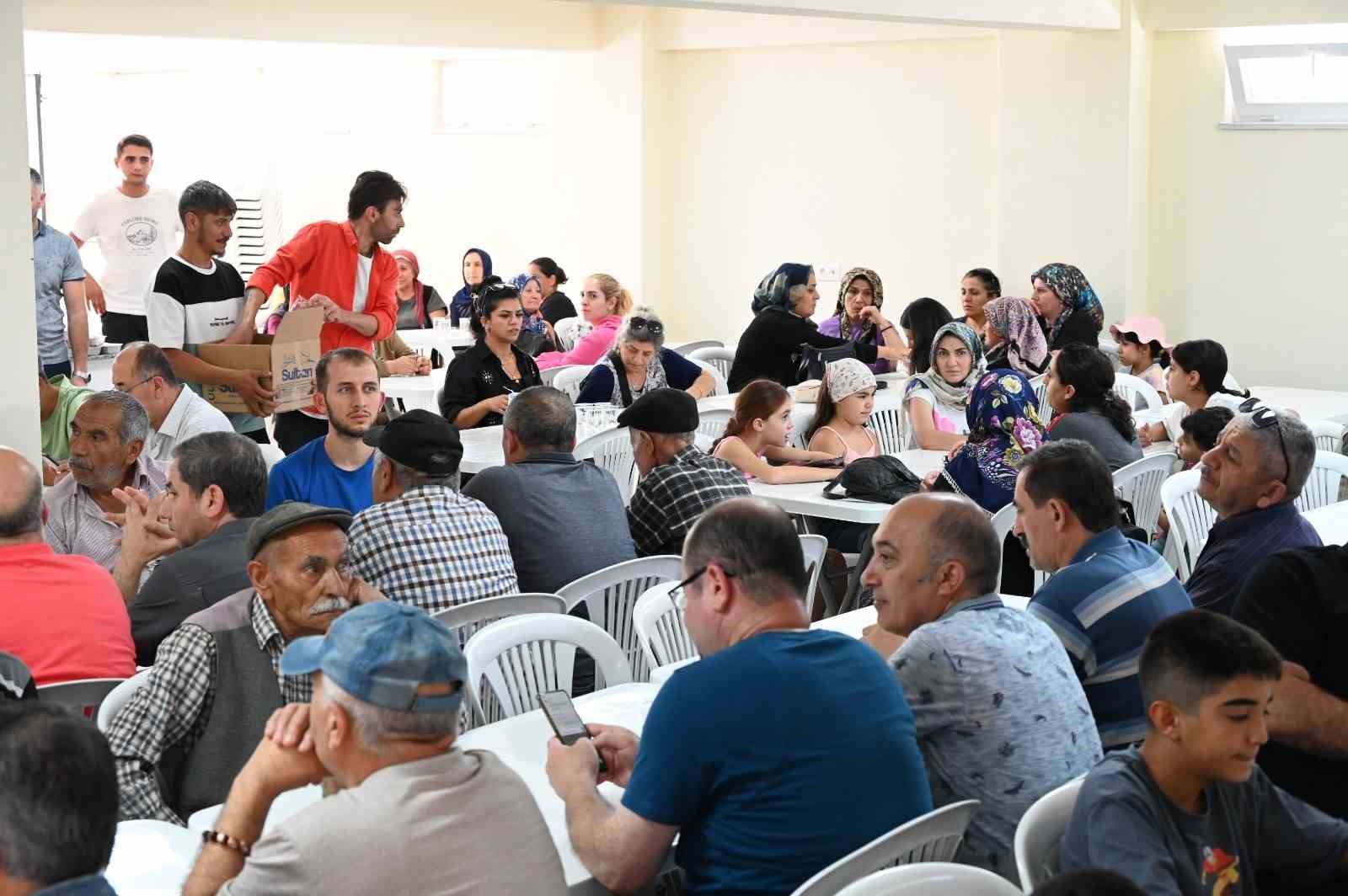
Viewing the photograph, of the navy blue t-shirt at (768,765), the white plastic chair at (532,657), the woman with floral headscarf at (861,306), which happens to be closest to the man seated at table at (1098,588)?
the navy blue t-shirt at (768,765)

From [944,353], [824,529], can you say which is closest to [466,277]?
[944,353]

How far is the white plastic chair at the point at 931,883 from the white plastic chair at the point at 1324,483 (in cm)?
452

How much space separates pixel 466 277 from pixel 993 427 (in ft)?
20.7

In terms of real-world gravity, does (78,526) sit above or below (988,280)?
below

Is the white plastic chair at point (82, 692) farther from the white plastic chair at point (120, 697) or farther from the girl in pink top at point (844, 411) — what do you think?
the girl in pink top at point (844, 411)

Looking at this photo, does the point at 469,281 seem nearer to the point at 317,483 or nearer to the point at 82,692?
the point at 317,483

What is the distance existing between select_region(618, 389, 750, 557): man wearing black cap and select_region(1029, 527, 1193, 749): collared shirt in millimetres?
1751

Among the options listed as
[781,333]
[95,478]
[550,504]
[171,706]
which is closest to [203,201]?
[95,478]

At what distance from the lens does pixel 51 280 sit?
742 cm

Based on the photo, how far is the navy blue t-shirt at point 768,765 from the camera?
254cm

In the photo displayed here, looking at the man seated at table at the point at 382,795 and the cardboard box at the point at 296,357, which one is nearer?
the man seated at table at the point at 382,795

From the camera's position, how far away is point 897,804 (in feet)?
8.59

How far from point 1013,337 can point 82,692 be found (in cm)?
629

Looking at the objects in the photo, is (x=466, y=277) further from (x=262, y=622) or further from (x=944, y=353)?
(x=262, y=622)
